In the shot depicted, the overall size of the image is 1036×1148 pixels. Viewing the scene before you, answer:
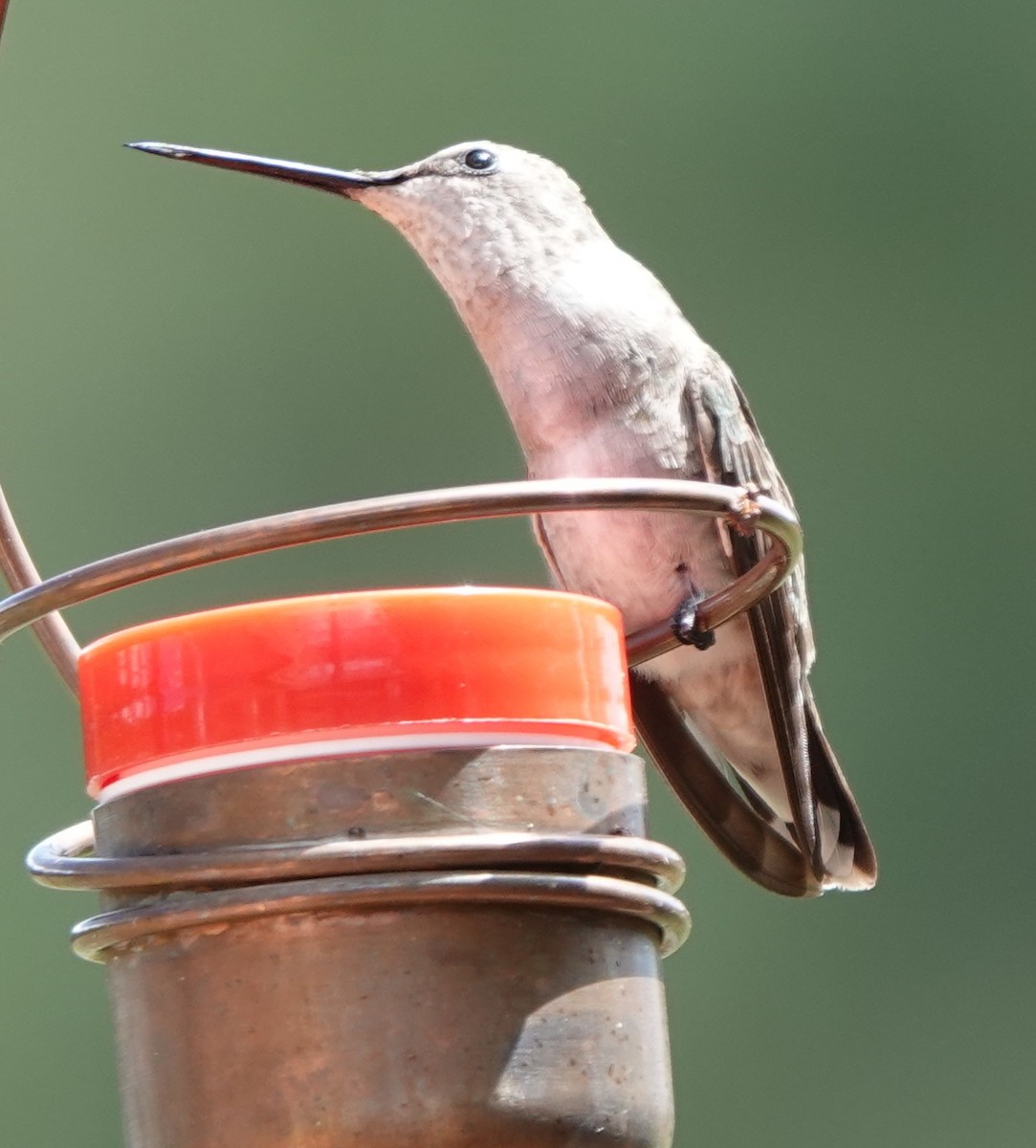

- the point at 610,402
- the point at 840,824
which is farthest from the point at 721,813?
the point at 610,402

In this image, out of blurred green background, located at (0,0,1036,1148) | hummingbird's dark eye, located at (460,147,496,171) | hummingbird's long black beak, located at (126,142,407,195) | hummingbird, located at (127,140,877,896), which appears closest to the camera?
hummingbird's long black beak, located at (126,142,407,195)

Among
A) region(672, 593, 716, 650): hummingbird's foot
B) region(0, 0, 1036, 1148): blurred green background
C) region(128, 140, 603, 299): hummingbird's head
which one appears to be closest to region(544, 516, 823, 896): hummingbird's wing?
region(672, 593, 716, 650): hummingbird's foot

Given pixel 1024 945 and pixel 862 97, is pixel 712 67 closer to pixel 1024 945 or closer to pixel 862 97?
pixel 862 97

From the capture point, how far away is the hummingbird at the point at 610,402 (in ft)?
4.77

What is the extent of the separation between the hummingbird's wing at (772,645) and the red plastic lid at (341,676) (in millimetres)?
631

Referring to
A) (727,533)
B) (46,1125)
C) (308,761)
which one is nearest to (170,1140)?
(308,761)

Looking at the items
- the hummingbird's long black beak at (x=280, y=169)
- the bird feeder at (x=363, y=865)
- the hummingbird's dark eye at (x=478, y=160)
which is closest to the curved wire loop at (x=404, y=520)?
the bird feeder at (x=363, y=865)

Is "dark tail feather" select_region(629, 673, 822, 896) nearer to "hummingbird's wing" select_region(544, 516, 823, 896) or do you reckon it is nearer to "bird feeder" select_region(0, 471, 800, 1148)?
"hummingbird's wing" select_region(544, 516, 823, 896)

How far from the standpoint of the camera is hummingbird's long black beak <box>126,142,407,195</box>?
1.07 meters

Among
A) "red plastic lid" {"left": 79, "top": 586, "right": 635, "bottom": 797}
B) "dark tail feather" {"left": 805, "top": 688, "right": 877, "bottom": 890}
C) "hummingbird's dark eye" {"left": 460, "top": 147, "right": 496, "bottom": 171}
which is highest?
"hummingbird's dark eye" {"left": 460, "top": 147, "right": 496, "bottom": 171}

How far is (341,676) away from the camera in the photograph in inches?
25.6

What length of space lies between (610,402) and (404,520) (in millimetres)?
835

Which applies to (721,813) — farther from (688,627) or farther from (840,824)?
(688,627)

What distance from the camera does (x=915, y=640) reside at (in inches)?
107
